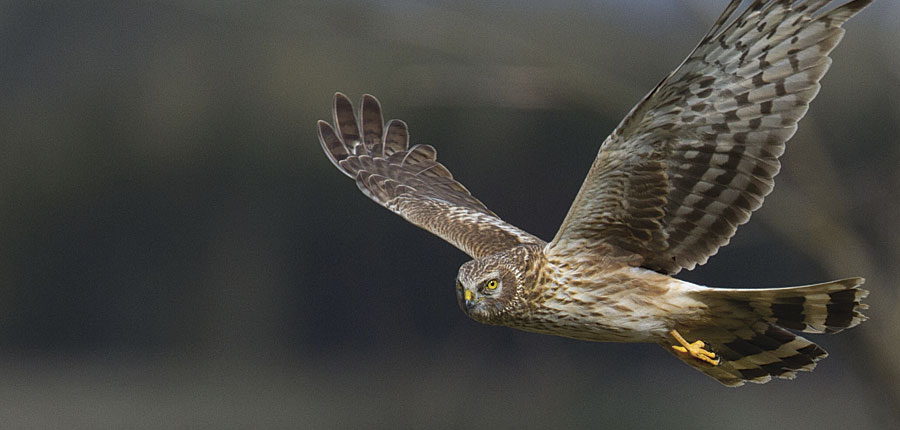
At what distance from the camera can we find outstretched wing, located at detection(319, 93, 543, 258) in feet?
21.2

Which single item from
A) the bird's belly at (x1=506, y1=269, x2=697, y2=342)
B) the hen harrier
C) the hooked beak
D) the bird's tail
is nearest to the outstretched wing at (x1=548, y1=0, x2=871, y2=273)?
the hen harrier

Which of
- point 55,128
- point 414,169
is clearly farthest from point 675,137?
point 55,128

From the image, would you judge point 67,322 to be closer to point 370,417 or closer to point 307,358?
point 307,358

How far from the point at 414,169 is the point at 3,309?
60.6 ft

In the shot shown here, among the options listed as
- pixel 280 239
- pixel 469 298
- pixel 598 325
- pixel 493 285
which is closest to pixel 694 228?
pixel 598 325

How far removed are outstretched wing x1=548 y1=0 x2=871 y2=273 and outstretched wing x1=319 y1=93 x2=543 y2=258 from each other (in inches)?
46.6

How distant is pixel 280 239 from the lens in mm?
22203

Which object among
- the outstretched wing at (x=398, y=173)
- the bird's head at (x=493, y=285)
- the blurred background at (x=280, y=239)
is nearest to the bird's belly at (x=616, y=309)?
the bird's head at (x=493, y=285)

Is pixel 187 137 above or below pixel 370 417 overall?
above

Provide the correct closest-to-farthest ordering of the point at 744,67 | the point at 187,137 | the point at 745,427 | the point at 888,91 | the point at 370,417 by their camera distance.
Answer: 1. the point at 744,67
2. the point at 888,91
3. the point at 745,427
4. the point at 370,417
5. the point at 187,137

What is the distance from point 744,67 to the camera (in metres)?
4.66

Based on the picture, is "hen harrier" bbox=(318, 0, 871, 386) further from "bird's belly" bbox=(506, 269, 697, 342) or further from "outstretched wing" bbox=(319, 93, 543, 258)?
"outstretched wing" bbox=(319, 93, 543, 258)

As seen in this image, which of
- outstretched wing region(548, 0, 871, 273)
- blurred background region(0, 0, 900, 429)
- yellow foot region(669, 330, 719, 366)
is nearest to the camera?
outstretched wing region(548, 0, 871, 273)

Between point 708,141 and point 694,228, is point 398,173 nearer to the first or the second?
point 694,228
